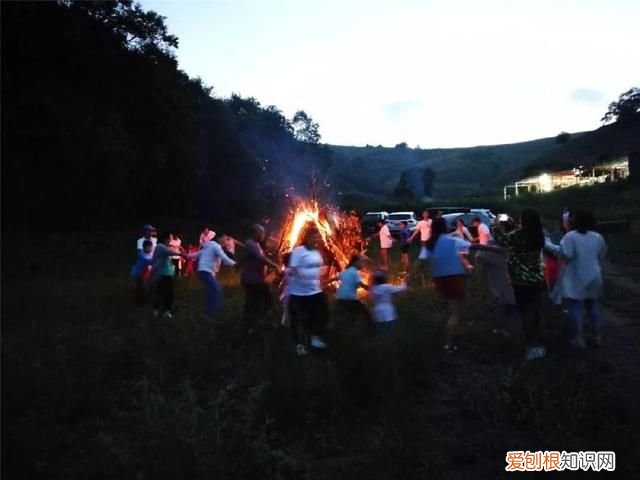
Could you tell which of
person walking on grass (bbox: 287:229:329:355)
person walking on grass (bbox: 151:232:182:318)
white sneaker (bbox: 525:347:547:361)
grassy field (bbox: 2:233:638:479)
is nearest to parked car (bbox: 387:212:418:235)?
person walking on grass (bbox: 151:232:182:318)

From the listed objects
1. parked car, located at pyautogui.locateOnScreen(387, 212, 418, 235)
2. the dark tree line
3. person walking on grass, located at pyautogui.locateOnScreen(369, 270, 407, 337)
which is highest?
the dark tree line

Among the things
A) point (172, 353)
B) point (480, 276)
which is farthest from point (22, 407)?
point (480, 276)

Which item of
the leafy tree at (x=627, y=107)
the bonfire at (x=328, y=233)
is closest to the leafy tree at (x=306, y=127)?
the leafy tree at (x=627, y=107)

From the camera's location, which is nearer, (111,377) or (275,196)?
(111,377)

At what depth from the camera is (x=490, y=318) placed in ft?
33.4

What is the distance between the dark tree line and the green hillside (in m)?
44.4

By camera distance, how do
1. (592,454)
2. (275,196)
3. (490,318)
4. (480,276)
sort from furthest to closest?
(275,196) → (480,276) → (490,318) → (592,454)

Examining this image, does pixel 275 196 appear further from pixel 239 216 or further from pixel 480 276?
pixel 480 276

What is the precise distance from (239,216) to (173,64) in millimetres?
17416

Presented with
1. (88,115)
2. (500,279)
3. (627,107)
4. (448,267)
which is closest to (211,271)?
(448,267)

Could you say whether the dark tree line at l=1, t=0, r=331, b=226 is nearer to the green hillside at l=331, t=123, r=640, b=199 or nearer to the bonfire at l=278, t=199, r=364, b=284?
the bonfire at l=278, t=199, r=364, b=284

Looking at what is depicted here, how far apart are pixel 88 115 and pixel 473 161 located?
11627 centimetres

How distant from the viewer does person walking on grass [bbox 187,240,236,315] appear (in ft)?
33.1

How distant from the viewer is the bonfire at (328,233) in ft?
40.6
